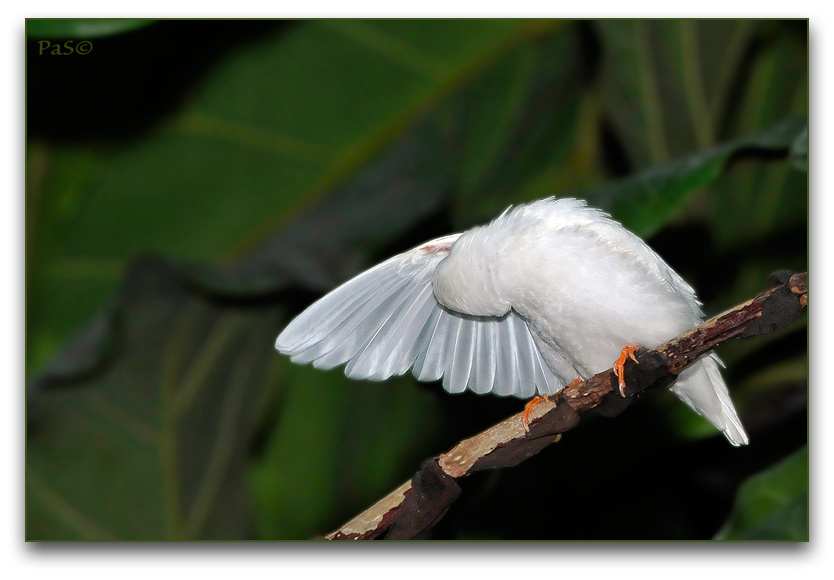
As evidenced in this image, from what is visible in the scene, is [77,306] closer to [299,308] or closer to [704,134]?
[299,308]

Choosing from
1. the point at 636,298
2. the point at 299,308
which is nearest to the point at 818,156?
the point at 636,298

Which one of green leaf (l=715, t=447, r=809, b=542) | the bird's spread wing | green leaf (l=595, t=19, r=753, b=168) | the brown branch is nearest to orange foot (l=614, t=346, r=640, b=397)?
the brown branch

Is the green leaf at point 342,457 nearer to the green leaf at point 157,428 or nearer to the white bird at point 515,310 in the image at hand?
the green leaf at point 157,428

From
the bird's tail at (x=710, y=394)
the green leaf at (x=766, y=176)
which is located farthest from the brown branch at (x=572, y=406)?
the green leaf at (x=766, y=176)

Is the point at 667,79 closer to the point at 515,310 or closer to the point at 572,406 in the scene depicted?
the point at 515,310

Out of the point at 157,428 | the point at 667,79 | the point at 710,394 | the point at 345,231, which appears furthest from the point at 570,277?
the point at 667,79

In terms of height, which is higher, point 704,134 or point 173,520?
point 704,134

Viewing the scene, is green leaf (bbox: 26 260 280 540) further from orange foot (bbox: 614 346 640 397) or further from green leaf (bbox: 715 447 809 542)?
green leaf (bbox: 715 447 809 542)

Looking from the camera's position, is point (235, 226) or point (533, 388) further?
point (235, 226)
